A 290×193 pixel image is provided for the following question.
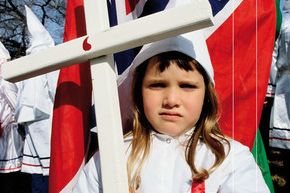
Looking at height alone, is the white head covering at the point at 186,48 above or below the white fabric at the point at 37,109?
below

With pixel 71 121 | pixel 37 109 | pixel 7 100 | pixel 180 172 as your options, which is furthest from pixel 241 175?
pixel 7 100

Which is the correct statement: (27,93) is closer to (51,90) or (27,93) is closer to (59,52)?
(51,90)

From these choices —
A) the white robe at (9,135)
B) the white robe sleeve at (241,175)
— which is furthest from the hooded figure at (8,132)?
the white robe sleeve at (241,175)

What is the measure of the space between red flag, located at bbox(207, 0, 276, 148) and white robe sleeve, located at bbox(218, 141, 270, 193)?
1.18ft

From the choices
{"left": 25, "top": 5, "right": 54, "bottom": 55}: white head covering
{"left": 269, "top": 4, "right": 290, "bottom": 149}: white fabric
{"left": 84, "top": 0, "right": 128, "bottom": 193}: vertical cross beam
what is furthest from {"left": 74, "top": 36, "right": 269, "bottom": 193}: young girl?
{"left": 25, "top": 5, "right": 54, "bottom": 55}: white head covering

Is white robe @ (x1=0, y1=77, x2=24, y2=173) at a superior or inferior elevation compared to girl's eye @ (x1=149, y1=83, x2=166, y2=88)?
superior

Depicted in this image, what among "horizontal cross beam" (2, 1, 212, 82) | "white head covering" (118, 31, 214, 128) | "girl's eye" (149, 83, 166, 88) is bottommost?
"girl's eye" (149, 83, 166, 88)

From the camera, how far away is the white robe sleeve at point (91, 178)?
1.32 metres

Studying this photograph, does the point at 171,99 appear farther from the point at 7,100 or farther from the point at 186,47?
the point at 7,100

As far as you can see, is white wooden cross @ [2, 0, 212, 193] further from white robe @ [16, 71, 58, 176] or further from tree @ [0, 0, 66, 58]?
tree @ [0, 0, 66, 58]

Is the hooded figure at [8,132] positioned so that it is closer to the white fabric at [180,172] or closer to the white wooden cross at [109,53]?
the white fabric at [180,172]

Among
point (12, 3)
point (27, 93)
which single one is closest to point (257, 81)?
point (27, 93)

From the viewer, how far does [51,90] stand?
13.1 feet

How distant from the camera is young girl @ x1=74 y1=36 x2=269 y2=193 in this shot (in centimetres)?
125
